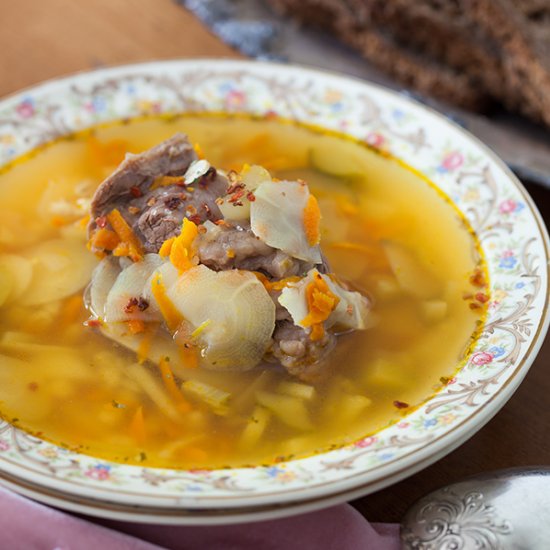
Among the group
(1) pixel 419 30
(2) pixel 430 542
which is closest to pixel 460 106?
(1) pixel 419 30

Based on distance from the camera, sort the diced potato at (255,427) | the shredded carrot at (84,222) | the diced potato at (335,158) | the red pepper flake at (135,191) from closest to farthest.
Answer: the diced potato at (255,427) < the red pepper flake at (135,191) < the shredded carrot at (84,222) < the diced potato at (335,158)

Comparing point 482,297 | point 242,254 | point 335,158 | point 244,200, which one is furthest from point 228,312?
point 335,158

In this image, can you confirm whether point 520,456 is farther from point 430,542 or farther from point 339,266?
point 339,266

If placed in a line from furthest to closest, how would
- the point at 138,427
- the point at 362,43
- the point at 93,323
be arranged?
1. the point at 362,43
2. the point at 93,323
3. the point at 138,427

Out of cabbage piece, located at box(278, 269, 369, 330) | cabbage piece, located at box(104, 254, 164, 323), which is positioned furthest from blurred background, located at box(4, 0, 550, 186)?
cabbage piece, located at box(104, 254, 164, 323)

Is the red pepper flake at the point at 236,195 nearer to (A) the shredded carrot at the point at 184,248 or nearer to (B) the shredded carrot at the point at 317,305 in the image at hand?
(A) the shredded carrot at the point at 184,248

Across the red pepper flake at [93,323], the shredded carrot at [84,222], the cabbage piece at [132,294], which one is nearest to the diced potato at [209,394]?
the cabbage piece at [132,294]

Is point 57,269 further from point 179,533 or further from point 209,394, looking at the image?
point 179,533
